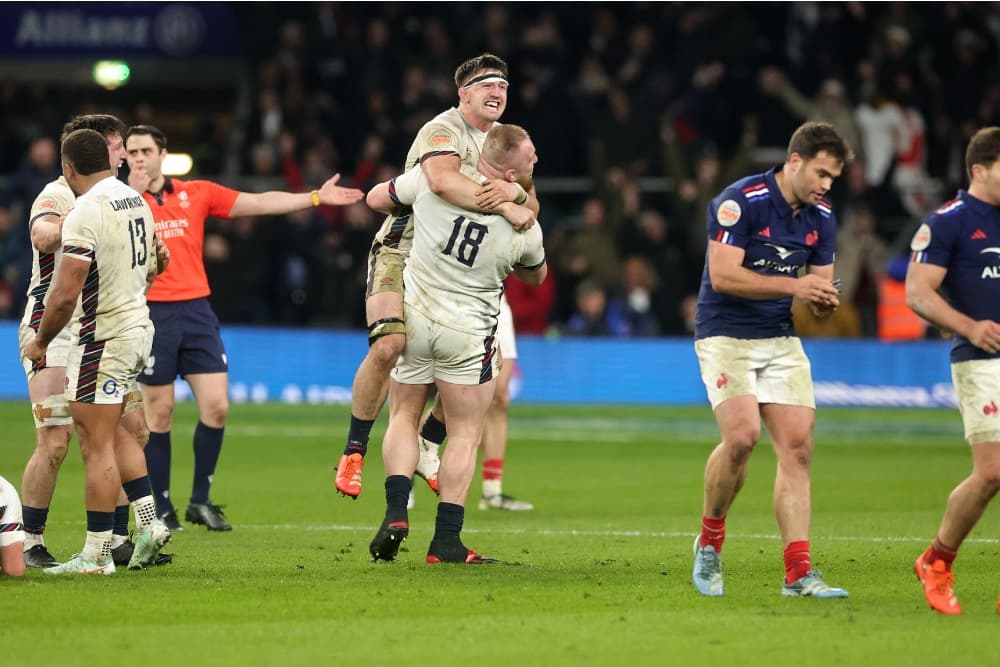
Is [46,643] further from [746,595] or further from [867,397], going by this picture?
[867,397]

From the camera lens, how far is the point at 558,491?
15227mm

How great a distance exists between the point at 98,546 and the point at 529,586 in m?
2.39

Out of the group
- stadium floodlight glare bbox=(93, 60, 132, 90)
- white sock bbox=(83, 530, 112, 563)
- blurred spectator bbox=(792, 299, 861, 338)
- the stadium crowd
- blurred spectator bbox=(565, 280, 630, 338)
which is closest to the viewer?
white sock bbox=(83, 530, 112, 563)

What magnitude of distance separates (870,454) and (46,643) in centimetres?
1269

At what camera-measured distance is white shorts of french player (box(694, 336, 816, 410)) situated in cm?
887

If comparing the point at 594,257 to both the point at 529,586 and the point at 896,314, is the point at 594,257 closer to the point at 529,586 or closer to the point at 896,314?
the point at 896,314

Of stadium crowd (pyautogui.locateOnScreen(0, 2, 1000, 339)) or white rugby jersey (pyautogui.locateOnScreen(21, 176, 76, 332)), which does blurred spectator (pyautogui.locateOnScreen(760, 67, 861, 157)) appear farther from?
white rugby jersey (pyautogui.locateOnScreen(21, 176, 76, 332))

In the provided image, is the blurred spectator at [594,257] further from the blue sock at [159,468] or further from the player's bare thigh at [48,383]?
the player's bare thigh at [48,383]

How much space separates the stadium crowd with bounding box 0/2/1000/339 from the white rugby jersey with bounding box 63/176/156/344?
14539 mm

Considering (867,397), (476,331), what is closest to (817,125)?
(476,331)

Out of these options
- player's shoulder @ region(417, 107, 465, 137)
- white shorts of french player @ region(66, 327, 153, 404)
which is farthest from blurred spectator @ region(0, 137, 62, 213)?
white shorts of french player @ region(66, 327, 153, 404)

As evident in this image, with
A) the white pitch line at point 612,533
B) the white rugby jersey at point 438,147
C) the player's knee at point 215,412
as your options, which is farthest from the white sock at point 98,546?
the player's knee at point 215,412

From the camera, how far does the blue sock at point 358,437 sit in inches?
404

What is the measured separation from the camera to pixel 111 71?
96.4 feet
